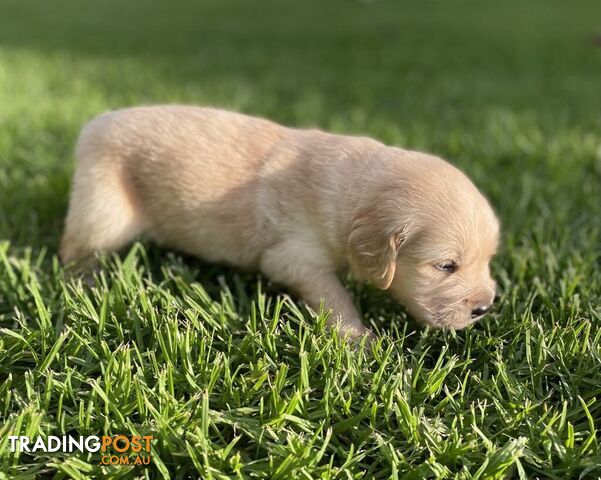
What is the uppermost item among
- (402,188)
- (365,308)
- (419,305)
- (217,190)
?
(402,188)

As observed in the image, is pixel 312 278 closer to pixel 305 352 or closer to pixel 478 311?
pixel 305 352

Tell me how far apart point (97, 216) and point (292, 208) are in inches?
38.8

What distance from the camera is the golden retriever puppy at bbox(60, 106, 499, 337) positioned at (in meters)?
2.40

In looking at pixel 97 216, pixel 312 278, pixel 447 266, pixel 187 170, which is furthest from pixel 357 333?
pixel 97 216

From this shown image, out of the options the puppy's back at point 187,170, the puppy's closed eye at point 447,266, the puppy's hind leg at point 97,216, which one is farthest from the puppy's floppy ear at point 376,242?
the puppy's hind leg at point 97,216

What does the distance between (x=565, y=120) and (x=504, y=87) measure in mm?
1639

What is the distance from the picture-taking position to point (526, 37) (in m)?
11.2

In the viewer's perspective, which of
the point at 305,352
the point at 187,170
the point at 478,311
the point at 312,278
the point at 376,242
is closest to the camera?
the point at 305,352

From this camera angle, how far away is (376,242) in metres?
2.40

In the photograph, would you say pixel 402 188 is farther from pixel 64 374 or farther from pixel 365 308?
pixel 64 374

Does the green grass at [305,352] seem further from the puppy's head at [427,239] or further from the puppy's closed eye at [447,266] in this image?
the puppy's closed eye at [447,266]

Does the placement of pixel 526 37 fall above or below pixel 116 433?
above

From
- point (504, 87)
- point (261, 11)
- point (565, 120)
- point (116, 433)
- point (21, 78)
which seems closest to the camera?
point (116, 433)

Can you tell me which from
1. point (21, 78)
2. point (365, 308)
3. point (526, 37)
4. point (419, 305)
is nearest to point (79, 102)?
point (21, 78)
